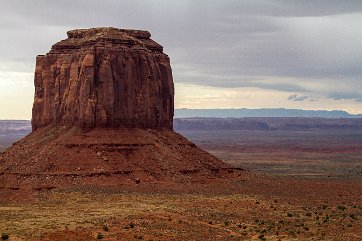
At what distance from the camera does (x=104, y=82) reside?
89562mm

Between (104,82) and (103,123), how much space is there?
A: 16.7 feet

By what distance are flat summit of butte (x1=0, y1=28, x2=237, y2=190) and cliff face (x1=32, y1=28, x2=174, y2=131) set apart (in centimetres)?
12

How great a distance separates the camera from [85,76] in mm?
88938

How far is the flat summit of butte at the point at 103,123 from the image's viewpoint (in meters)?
84.0

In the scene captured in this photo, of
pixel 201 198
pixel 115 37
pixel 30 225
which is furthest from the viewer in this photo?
pixel 115 37

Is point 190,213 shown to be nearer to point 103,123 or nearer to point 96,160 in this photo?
point 96,160

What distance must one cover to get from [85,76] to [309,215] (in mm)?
34748

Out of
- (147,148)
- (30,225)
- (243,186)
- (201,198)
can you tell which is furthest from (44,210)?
(243,186)

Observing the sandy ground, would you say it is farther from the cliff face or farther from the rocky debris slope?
the cliff face

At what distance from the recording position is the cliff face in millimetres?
89375

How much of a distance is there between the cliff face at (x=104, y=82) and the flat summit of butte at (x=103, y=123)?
4.9 inches

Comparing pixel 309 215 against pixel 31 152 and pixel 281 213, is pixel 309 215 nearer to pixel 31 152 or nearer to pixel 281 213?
pixel 281 213

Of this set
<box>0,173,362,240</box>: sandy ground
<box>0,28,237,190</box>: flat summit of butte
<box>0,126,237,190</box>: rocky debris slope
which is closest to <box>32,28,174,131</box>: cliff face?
<box>0,28,237,190</box>: flat summit of butte

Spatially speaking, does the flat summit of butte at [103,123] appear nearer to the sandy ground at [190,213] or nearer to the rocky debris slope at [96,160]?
the rocky debris slope at [96,160]
